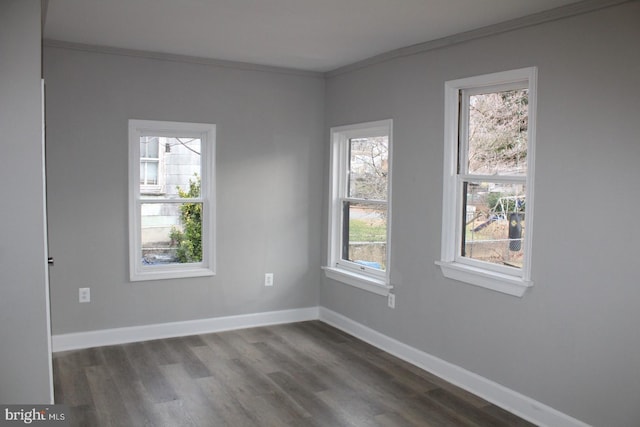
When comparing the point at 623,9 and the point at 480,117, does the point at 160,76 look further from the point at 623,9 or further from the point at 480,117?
the point at 623,9

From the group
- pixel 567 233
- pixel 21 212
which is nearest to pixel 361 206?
pixel 567 233

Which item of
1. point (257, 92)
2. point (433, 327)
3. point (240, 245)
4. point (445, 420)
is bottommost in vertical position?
point (445, 420)

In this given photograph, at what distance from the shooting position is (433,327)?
167 inches

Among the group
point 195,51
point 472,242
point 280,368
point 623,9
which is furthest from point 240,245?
point 623,9

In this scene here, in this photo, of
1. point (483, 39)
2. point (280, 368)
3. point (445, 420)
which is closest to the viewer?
point (445, 420)

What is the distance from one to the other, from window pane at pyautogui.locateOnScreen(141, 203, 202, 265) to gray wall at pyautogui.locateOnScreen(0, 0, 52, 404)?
2.32 meters

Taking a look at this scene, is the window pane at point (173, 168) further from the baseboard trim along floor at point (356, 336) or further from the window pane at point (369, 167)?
the window pane at point (369, 167)

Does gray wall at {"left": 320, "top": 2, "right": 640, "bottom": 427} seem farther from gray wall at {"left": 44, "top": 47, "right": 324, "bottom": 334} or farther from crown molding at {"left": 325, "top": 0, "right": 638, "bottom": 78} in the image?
gray wall at {"left": 44, "top": 47, "right": 324, "bottom": 334}

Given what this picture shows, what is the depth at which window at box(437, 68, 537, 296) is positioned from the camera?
3551mm

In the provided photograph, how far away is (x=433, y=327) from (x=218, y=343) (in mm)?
1834

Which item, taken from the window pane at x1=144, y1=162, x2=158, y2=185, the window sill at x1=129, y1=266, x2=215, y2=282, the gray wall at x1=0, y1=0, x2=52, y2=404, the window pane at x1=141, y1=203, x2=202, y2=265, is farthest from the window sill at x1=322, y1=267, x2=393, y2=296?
the gray wall at x1=0, y1=0, x2=52, y2=404

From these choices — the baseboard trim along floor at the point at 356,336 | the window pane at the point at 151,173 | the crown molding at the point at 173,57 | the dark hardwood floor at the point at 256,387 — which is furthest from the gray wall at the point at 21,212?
the window pane at the point at 151,173

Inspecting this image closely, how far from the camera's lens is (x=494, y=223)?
3.82 meters

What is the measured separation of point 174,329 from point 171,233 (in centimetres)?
85
